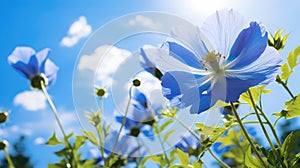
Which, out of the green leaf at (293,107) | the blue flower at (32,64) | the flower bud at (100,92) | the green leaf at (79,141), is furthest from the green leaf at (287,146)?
the blue flower at (32,64)

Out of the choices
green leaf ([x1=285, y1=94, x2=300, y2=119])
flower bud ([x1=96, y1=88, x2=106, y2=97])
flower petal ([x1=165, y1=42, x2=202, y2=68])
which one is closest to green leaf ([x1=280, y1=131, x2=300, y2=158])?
green leaf ([x1=285, y1=94, x2=300, y2=119])

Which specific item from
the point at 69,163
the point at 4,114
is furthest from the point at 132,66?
the point at 4,114

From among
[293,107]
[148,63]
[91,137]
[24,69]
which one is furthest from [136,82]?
[24,69]

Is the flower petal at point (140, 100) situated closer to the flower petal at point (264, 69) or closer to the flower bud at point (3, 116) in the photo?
the flower bud at point (3, 116)

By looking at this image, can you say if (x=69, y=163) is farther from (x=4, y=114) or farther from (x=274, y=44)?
(x=274, y=44)

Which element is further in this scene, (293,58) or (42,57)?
(42,57)

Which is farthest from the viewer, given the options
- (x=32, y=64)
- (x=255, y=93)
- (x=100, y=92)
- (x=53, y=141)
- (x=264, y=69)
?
(x=32, y=64)

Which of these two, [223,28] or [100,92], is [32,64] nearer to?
[100,92]

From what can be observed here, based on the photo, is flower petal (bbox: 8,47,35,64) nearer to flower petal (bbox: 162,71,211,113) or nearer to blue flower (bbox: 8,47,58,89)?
blue flower (bbox: 8,47,58,89)
